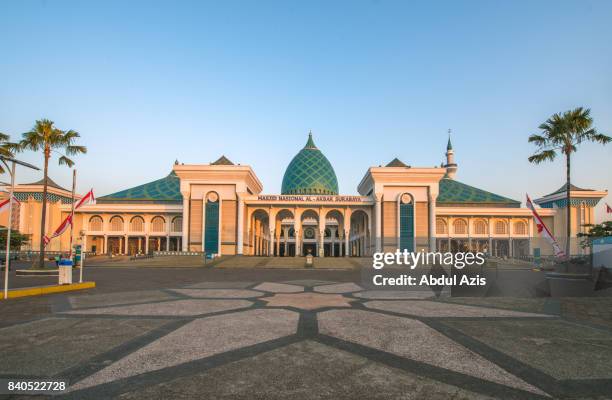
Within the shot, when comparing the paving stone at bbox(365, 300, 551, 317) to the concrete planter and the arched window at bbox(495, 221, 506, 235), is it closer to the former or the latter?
the concrete planter

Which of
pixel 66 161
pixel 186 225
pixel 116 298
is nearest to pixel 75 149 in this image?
pixel 66 161

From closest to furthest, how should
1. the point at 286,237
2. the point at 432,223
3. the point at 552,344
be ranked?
the point at 552,344 → the point at 432,223 → the point at 286,237

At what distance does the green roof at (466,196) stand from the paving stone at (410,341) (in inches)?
2459

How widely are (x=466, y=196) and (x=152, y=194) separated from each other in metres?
60.8

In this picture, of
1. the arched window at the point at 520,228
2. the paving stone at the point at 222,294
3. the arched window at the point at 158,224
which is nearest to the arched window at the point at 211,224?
the arched window at the point at 158,224

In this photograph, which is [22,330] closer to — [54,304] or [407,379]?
[54,304]

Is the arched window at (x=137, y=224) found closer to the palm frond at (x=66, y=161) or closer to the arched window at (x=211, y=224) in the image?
the arched window at (x=211, y=224)

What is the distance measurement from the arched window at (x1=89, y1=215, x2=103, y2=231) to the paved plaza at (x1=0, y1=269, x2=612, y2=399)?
59.5 m

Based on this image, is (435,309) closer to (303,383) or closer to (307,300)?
(307,300)

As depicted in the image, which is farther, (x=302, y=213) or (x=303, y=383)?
(x=302, y=213)

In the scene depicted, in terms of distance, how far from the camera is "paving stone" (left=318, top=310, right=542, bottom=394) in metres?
5.68

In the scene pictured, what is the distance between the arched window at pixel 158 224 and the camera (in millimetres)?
66000

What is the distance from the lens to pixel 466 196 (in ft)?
244

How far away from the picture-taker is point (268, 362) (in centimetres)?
600
